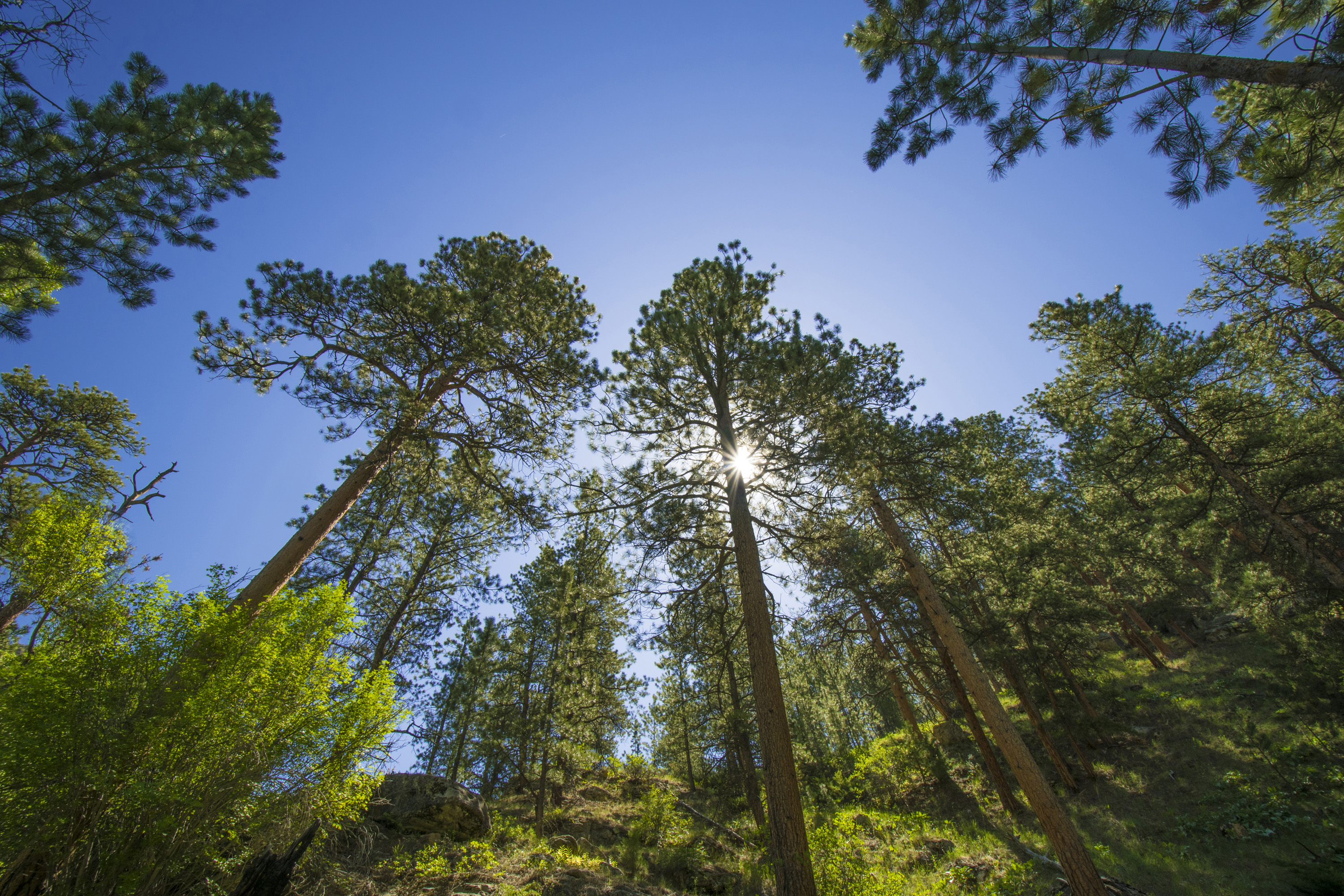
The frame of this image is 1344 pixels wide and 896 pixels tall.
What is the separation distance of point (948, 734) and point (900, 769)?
14.6 feet

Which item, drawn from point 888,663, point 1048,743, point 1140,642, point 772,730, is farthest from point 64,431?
point 1140,642

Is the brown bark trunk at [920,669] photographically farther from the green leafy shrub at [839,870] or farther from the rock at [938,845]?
the green leafy shrub at [839,870]

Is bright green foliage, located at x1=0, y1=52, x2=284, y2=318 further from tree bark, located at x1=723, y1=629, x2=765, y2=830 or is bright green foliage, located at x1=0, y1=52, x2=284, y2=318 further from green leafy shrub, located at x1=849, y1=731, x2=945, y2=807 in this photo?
green leafy shrub, located at x1=849, y1=731, x2=945, y2=807

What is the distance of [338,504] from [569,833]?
12168 mm

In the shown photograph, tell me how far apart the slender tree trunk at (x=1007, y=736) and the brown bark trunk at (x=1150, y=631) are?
728 inches

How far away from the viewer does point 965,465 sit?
932 cm

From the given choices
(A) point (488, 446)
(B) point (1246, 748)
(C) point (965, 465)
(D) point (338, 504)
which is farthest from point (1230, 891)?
(D) point (338, 504)

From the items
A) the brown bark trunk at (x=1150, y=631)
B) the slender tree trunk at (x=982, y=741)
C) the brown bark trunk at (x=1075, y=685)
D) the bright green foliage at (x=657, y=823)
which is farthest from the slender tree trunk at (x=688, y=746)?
the brown bark trunk at (x=1150, y=631)

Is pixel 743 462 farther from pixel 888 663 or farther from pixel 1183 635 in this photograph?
pixel 1183 635

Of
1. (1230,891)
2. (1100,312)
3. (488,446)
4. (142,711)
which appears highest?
(1100,312)

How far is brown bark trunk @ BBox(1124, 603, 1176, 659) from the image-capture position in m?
19.5

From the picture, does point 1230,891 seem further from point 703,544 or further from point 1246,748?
point 703,544

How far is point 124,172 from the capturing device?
6438 mm

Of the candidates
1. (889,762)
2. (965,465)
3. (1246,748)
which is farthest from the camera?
(889,762)
